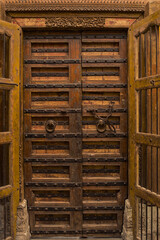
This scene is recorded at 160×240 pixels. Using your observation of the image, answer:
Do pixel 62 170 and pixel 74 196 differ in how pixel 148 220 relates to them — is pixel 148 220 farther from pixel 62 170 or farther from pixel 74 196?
pixel 62 170

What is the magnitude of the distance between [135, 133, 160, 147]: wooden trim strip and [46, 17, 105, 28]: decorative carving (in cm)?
152

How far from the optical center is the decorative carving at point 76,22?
277 centimetres

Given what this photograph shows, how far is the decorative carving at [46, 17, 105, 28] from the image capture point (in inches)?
109

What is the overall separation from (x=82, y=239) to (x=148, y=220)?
2.99 feet

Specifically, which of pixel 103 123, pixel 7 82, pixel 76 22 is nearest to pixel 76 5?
pixel 76 22

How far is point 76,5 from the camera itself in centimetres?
273

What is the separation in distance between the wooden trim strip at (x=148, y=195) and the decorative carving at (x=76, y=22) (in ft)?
7.00

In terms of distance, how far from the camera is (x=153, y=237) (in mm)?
2660

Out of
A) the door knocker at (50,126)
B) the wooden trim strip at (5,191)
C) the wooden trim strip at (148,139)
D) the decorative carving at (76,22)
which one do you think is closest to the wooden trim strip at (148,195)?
the wooden trim strip at (148,139)

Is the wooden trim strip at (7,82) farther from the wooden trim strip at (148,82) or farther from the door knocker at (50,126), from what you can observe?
the wooden trim strip at (148,82)

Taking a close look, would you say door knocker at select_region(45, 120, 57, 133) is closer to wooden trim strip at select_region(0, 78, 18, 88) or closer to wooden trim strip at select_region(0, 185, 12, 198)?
wooden trim strip at select_region(0, 78, 18, 88)

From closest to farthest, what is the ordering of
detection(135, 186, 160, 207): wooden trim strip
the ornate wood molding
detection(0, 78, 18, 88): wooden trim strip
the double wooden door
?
1. detection(135, 186, 160, 207): wooden trim strip
2. detection(0, 78, 18, 88): wooden trim strip
3. the ornate wood molding
4. the double wooden door

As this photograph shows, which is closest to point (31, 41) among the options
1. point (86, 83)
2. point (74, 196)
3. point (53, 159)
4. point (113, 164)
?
point (86, 83)

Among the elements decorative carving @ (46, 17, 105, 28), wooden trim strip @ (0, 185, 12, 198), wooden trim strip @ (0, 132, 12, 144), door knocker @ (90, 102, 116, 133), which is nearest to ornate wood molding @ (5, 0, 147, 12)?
decorative carving @ (46, 17, 105, 28)
